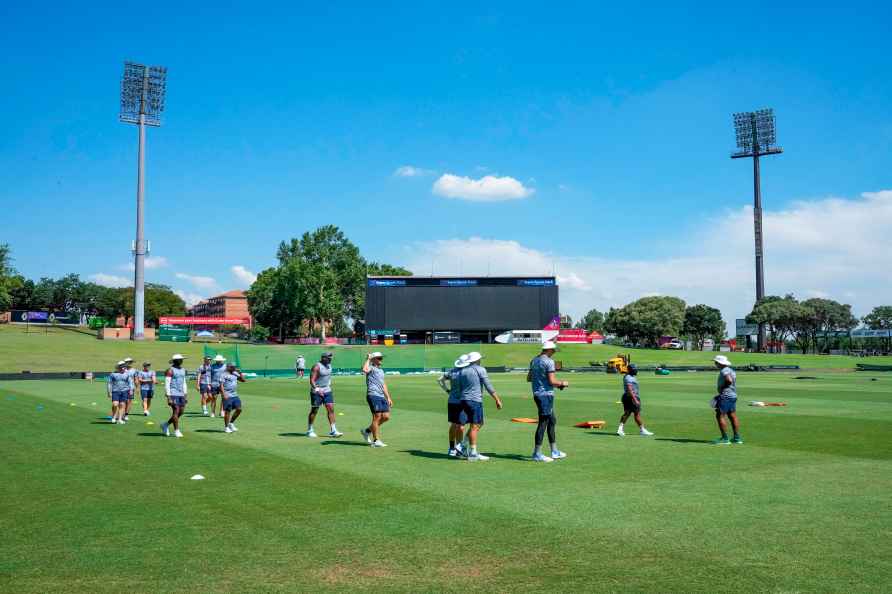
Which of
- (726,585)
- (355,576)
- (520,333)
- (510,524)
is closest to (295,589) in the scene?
(355,576)

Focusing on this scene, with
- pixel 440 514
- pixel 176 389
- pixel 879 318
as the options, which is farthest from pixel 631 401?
pixel 879 318

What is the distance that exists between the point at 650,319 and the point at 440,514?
416 ft

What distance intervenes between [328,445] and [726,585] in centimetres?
1078

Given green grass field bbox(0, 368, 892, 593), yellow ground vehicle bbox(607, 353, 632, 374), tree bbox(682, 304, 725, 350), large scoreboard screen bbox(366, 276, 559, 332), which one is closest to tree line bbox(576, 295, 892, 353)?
tree bbox(682, 304, 725, 350)

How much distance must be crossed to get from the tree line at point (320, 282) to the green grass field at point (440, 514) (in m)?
102

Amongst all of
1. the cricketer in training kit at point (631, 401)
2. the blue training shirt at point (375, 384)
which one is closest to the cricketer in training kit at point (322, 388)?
the blue training shirt at point (375, 384)

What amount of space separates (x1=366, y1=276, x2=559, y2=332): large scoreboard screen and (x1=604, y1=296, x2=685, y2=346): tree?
120ft

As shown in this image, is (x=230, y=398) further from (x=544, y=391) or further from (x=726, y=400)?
(x=726, y=400)

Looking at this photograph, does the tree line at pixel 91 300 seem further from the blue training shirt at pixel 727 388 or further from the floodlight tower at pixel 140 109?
the blue training shirt at pixel 727 388

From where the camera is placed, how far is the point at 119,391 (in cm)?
2091

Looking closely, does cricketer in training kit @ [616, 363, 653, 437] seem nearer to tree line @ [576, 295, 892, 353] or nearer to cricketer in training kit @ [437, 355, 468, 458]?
cricketer in training kit @ [437, 355, 468, 458]

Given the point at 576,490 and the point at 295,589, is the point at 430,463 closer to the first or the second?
the point at 576,490

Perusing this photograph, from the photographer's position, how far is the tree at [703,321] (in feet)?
513

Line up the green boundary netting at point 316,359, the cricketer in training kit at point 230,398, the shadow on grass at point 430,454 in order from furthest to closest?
the green boundary netting at point 316,359 → the cricketer in training kit at point 230,398 → the shadow on grass at point 430,454
